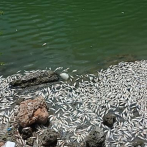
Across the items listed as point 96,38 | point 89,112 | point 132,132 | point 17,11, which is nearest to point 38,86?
point 89,112

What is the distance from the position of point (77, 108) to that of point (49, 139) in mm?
2704

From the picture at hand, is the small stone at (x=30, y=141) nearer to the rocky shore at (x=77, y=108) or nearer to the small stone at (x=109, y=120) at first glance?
the rocky shore at (x=77, y=108)

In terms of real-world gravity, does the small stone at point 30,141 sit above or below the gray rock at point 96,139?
below

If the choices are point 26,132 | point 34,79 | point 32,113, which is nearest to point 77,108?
point 32,113

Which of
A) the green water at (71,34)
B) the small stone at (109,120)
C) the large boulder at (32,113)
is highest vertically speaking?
the green water at (71,34)

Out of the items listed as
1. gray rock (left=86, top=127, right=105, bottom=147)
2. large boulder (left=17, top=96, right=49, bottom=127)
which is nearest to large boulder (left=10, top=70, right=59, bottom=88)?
large boulder (left=17, top=96, right=49, bottom=127)

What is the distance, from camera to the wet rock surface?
34.3 feet

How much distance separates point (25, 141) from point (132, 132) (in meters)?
4.34

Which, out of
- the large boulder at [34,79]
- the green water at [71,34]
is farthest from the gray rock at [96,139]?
the green water at [71,34]

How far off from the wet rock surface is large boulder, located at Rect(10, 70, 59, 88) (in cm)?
459

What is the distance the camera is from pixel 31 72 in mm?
16344

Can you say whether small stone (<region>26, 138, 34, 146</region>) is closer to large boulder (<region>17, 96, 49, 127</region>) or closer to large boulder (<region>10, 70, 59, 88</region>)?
large boulder (<region>17, 96, 49, 127</region>)

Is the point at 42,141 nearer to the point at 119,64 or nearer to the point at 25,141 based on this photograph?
the point at 25,141

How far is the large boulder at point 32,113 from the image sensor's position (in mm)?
11227
